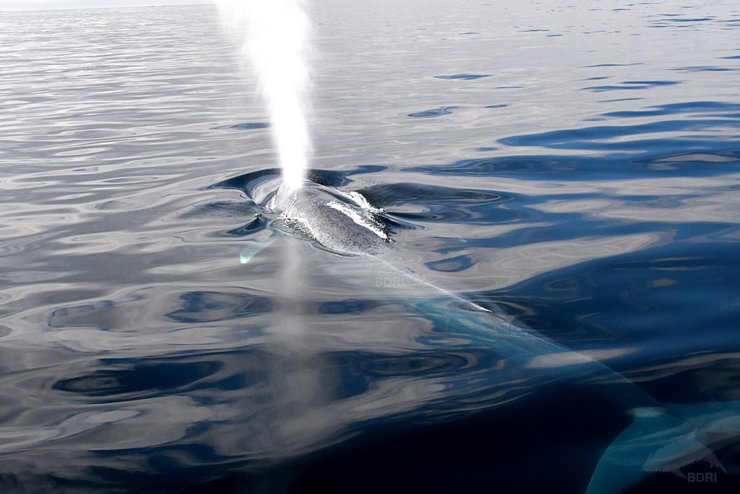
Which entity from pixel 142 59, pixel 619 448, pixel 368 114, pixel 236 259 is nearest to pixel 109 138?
pixel 368 114

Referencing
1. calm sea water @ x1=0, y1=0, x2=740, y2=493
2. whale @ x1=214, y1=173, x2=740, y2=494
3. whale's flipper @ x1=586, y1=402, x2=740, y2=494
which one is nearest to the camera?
whale's flipper @ x1=586, y1=402, x2=740, y2=494

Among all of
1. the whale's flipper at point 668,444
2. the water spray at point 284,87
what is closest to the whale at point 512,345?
the whale's flipper at point 668,444

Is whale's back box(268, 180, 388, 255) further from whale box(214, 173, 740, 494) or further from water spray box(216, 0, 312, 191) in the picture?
water spray box(216, 0, 312, 191)

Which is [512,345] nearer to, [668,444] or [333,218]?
[668,444]

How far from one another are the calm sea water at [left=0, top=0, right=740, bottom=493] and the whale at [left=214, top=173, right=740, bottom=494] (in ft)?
0.27

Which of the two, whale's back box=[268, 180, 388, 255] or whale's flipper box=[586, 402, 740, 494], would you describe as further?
whale's back box=[268, 180, 388, 255]

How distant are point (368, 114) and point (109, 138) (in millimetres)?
7865

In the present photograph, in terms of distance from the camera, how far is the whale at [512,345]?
4762 mm

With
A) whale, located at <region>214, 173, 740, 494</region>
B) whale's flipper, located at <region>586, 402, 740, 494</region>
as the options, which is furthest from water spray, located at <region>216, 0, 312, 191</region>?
whale's flipper, located at <region>586, 402, 740, 494</region>

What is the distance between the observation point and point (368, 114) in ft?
77.3

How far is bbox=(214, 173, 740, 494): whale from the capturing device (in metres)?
4.76

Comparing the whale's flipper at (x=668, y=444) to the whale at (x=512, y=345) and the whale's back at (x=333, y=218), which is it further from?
the whale's back at (x=333, y=218)

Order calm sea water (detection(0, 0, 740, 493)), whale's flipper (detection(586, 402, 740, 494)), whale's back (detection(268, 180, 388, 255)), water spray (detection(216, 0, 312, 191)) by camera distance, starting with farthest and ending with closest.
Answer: water spray (detection(216, 0, 312, 191))
whale's back (detection(268, 180, 388, 255))
calm sea water (detection(0, 0, 740, 493))
whale's flipper (detection(586, 402, 740, 494))

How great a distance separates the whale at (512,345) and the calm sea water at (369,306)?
0.27 ft
